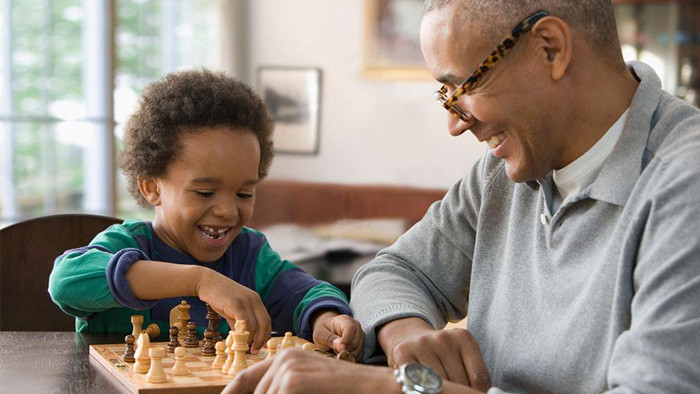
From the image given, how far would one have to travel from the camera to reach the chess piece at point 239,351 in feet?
4.28

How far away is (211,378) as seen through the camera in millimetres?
1287

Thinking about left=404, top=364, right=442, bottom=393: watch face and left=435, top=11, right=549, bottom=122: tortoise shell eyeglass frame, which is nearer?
left=404, top=364, right=442, bottom=393: watch face

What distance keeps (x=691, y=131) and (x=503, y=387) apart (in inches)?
18.8

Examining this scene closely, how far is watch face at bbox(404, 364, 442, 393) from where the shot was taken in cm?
105

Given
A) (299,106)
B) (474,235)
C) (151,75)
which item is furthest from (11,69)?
(474,235)

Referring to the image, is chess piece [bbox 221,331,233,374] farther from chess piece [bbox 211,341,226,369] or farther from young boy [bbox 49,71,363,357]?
young boy [bbox 49,71,363,357]

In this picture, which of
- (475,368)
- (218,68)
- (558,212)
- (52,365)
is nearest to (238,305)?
(52,365)

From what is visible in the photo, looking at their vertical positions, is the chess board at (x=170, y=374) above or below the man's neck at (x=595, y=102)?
below

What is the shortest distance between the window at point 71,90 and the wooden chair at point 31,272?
110 inches

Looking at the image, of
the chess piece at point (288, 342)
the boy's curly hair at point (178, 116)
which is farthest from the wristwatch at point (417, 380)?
the boy's curly hair at point (178, 116)

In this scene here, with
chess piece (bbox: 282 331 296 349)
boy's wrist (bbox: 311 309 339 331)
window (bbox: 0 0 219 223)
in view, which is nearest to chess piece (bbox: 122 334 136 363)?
chess piece (bbox: 282 331 296 349)

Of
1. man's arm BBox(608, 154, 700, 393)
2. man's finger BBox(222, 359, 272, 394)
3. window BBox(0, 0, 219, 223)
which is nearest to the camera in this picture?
man's arm BBox(608, 154, 700, 393)

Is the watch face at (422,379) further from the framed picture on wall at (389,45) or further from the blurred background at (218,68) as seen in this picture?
the framed picture on wall at (389,45)

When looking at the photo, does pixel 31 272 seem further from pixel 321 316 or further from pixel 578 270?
pixel 578 270
